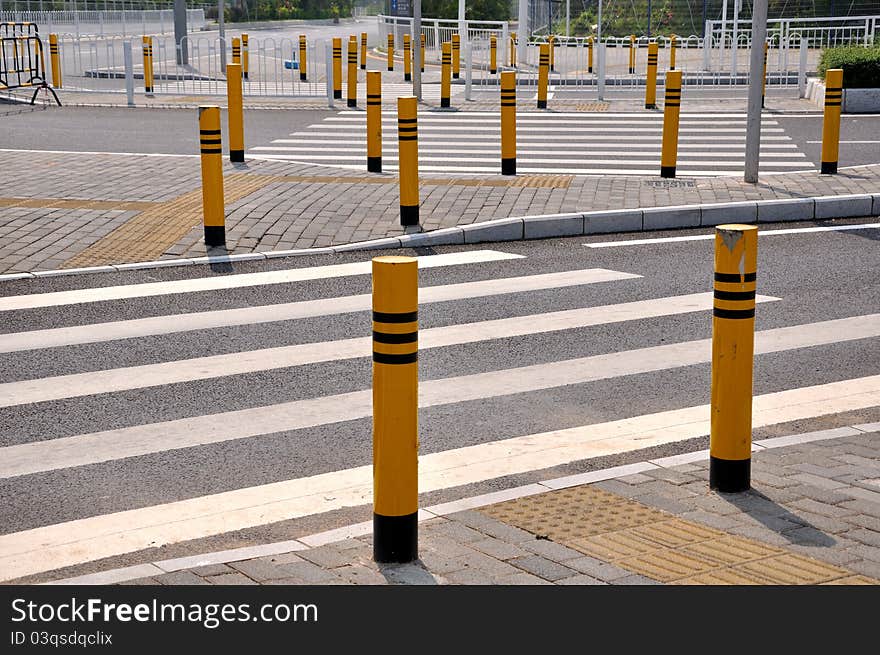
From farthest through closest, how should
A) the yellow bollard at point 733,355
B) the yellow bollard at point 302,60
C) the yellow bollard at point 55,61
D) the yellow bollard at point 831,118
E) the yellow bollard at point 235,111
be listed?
the yellow bollard at point 302,60 < the yellow bollard at point 55,61 < the yellow bollard at point 235,111 < the yellow bollard at point 831,118 < the yellow bollard at point 733,355

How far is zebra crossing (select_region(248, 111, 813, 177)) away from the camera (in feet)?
50.7

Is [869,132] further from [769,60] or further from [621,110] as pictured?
[769,60]

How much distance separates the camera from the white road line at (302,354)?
6.77 meters

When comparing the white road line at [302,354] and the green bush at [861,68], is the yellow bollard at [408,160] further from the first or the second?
the green bush at [861,68]

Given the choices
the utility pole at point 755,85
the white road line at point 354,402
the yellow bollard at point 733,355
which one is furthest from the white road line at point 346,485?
the utility pole at point 755,85

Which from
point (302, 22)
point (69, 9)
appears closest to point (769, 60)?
point (69, 9)

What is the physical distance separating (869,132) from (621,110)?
18.0 ft

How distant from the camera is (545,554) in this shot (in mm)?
4508

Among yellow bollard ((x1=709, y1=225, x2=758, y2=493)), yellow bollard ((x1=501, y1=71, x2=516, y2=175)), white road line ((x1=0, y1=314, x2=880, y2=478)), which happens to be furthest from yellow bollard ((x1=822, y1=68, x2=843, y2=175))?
yellow bollard ((x1=709, y1=225, x2=758, y2=493))

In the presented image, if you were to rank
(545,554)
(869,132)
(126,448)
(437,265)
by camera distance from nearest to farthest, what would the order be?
(545,554), (126,448), (437,265), (869,132)

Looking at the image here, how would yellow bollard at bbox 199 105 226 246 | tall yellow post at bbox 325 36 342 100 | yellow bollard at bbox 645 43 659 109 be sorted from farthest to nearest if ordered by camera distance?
tall yellow post at bbox 325 36 342 100, yellow bollard at bbox 645 43 659 109, yellow bollard at bbox 199 105 226 246

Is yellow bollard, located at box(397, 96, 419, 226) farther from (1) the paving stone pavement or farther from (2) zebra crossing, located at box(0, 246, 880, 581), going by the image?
(1) the paving stone pavement

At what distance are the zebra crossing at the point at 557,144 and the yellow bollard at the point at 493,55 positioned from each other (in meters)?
11.9

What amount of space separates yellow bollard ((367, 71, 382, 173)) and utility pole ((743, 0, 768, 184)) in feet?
11.7
